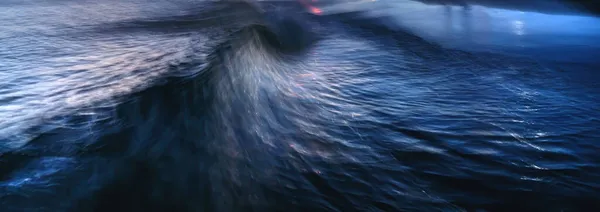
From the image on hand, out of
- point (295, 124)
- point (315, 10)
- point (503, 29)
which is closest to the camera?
point (295, 124)

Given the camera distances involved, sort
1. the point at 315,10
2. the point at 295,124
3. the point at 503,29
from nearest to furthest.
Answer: the point at 295,124 < the point at 503,29 < the point at 315,10

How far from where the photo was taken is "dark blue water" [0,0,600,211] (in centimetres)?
330

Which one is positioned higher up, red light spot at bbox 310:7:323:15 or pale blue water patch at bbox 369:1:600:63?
red light spot at bbox 310:7:323:15

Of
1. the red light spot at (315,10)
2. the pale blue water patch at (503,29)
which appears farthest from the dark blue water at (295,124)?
the red light spot at (315,10)

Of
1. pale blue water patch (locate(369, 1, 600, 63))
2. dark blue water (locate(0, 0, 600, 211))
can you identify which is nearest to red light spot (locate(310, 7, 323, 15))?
pale blue water patch (locate(369, 1, 600, 63))

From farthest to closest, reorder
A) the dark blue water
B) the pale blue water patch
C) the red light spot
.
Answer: the red light spot, the pale blue water patch, the dark blue water

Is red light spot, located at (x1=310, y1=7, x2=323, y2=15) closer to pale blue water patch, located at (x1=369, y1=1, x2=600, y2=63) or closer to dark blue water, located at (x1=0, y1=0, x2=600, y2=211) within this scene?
pale blue water patch, located at (x1=369, y1=1, x2=600, y2=63)

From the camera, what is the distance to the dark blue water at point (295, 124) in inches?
130

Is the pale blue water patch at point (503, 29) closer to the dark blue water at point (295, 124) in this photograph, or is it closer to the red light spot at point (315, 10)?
the dark blue water at point (295, 124)

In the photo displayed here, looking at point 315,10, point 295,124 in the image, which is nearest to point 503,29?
point 315,10

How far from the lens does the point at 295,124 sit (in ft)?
15.4

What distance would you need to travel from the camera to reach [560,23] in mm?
10680

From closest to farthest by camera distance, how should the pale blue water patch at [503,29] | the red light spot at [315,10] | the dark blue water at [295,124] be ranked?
1. the dark blue water at [295,124]
2. the pale blue water patch at [503,29]
3. the red light spot at [315,10]

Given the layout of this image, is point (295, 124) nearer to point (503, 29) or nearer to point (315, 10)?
point (503, 29)
